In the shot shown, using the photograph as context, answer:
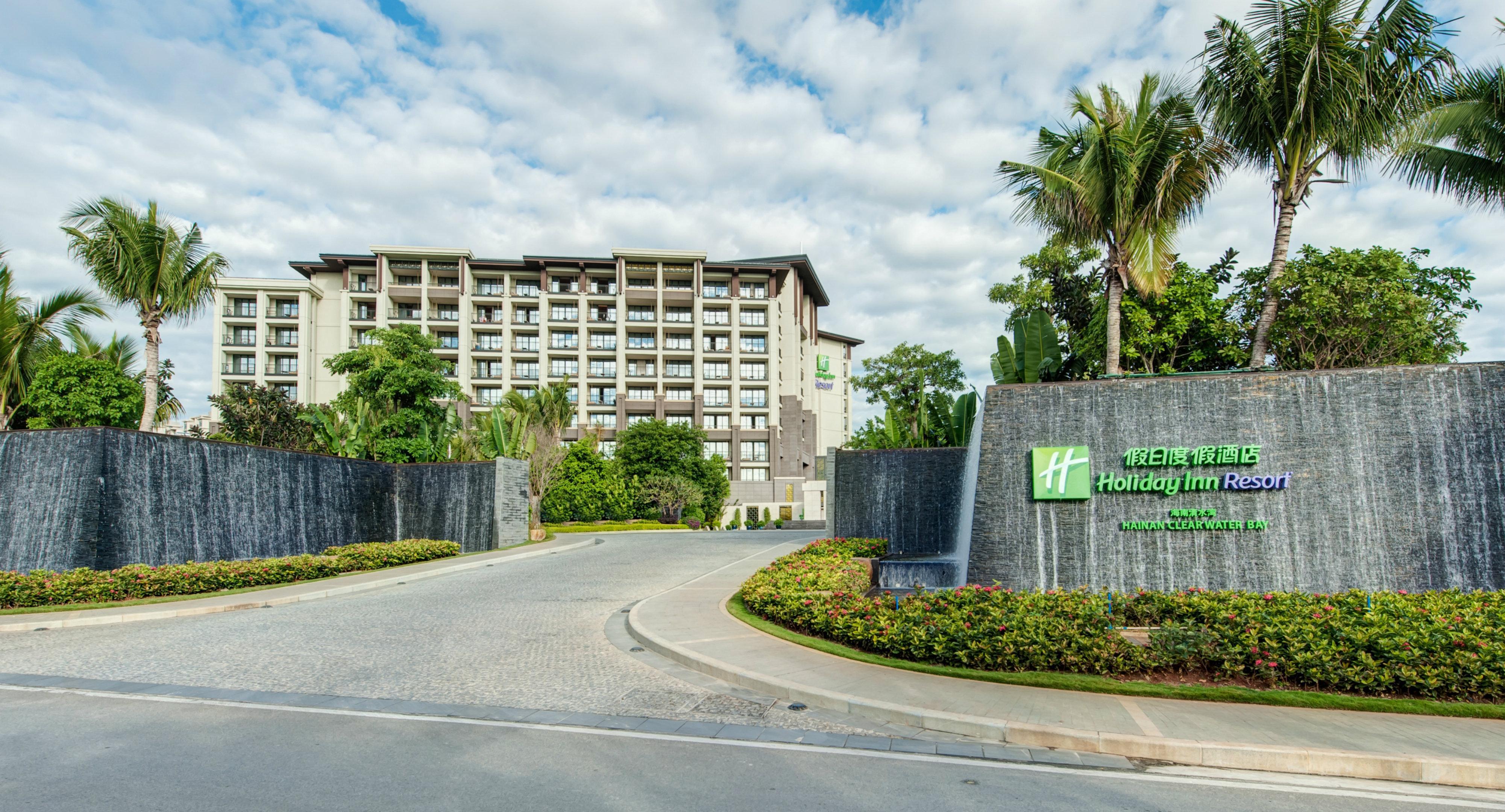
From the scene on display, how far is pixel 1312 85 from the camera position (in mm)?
14469

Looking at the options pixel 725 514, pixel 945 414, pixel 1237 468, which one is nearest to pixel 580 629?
pixel 1237 468

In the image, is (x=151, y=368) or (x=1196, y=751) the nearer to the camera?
(x=1196, y=751)

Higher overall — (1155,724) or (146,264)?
(146,264)

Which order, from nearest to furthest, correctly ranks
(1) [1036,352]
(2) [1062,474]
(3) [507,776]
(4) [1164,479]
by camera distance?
(3) [507,776], (4) [1164,479], (2) [1062,474], (1) [1036,352]

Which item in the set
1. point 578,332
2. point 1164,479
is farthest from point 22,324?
point 578,332

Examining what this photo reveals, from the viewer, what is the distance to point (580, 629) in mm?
12727

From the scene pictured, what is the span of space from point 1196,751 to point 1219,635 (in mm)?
2390

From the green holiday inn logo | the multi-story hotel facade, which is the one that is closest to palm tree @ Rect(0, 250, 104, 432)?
the green holiday inn logo

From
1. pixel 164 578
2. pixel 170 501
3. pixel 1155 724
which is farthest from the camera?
pixel 170 501

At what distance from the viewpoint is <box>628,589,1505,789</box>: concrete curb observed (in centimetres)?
606

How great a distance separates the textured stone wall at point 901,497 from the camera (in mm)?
21094

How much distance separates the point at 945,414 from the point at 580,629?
46.7 ft

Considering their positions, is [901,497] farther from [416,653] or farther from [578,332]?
[578,332]

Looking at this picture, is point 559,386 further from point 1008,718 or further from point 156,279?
point 1008,718
